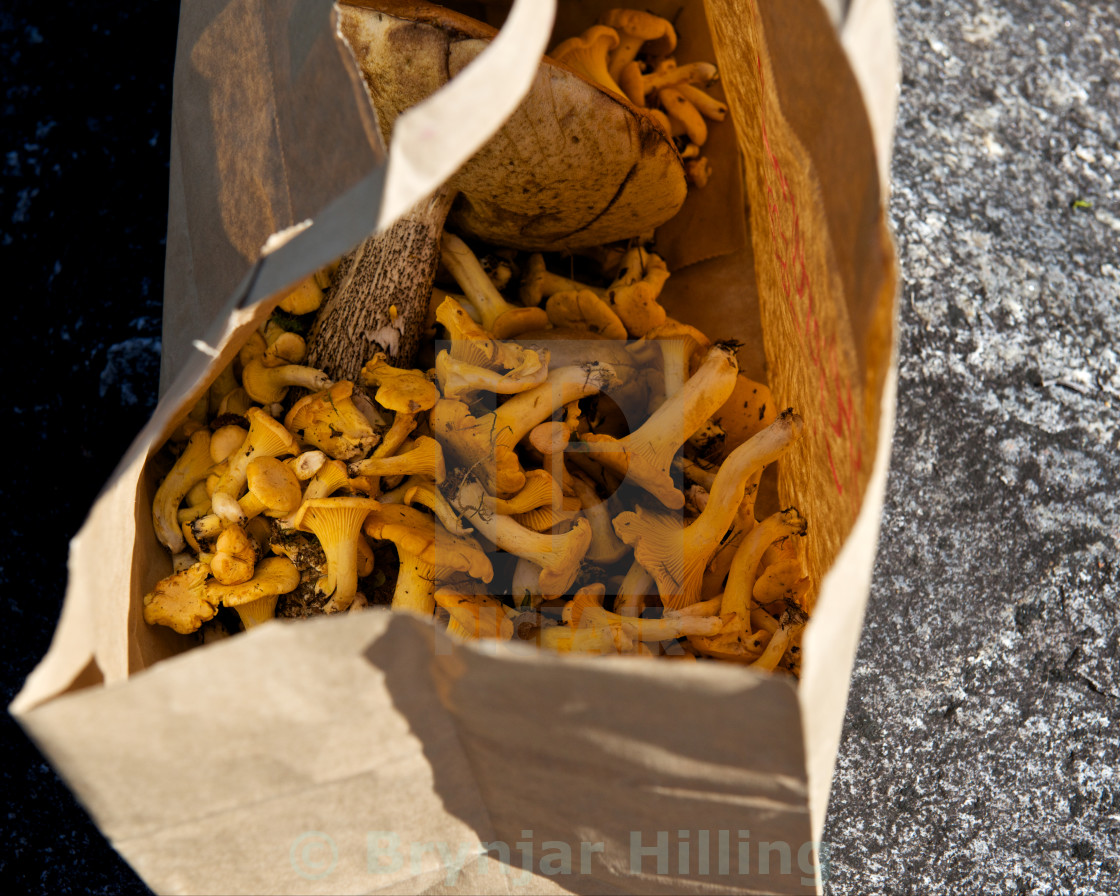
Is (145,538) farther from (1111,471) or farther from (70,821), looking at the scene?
(1111,471)

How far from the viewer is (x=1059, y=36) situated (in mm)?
953

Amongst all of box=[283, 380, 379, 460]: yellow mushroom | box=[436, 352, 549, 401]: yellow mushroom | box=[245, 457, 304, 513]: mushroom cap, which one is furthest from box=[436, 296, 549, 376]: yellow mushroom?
box=[245, 457, 304, 513]: mushroom cap

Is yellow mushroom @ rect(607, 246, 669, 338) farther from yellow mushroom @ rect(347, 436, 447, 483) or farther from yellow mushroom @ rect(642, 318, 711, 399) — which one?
yellow mushroom @ rect(347, 436, 447, 483)

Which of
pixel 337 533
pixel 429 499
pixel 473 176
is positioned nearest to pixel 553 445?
pixel 429 499

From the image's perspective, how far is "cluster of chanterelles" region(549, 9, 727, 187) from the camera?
50.5 inches

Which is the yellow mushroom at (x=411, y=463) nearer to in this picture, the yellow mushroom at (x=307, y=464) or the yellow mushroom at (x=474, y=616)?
the yellow mushroom at (x=307, y=464)

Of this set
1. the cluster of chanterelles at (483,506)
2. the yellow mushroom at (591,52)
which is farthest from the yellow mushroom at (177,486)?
the yellow mushroom at (591,52)

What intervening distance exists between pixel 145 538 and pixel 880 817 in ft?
3.11

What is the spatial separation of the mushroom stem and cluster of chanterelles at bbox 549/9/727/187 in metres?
0.41

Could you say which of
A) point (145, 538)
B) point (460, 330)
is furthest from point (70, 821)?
point (460, 330)

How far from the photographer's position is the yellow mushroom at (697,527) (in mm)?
971

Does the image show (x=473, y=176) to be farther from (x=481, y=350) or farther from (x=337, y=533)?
(x=337, y=533)

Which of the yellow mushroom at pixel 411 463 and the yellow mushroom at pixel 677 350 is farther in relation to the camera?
the yellow mushroom at pixel 677 350

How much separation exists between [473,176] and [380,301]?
8.2 inches
